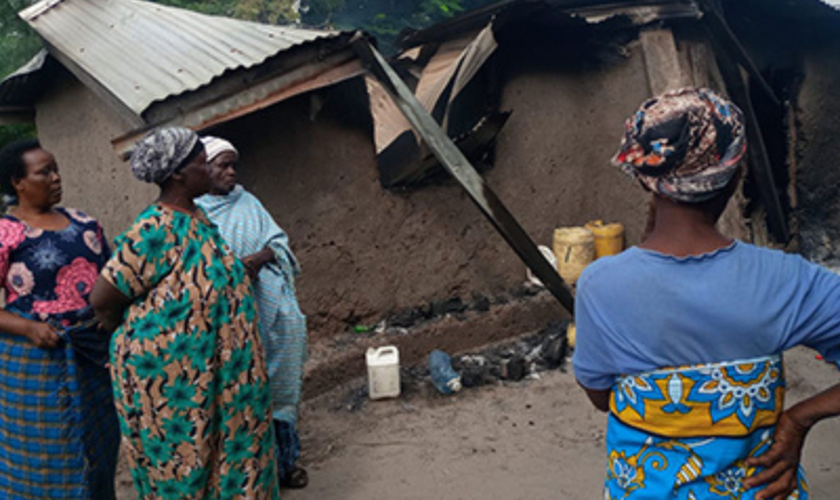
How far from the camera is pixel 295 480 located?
12.0 feet

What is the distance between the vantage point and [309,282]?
4941 millimetres

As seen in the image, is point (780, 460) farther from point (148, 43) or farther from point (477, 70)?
point (148, 43)

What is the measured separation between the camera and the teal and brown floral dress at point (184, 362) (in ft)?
7.64

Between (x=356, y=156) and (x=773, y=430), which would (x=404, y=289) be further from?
(x=773, y=430)

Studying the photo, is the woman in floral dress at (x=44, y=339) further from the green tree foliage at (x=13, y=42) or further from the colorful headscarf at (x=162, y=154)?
the green tree foliage at (x=13, y=42)

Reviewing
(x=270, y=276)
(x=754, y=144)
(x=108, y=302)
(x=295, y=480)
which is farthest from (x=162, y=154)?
(x=754, y=144)

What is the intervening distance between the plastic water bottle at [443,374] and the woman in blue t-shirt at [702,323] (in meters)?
3.32

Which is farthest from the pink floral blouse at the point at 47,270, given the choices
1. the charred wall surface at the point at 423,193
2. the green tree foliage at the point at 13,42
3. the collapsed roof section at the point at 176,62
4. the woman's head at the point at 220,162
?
the green tree foliage at the point at 13,42

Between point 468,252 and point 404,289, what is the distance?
67 cm

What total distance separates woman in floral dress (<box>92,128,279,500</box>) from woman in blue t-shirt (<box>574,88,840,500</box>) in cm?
145

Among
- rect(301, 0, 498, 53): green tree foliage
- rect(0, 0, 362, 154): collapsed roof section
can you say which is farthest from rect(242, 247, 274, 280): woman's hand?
rect(301, 0, 498, 53): green tree foliage

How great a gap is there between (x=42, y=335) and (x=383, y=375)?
242 cm

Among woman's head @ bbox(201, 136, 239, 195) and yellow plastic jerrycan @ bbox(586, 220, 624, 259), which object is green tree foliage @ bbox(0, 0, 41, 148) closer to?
woman's head @ bbox(201, 136, 239, 195)

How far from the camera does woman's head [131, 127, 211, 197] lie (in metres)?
2.40
